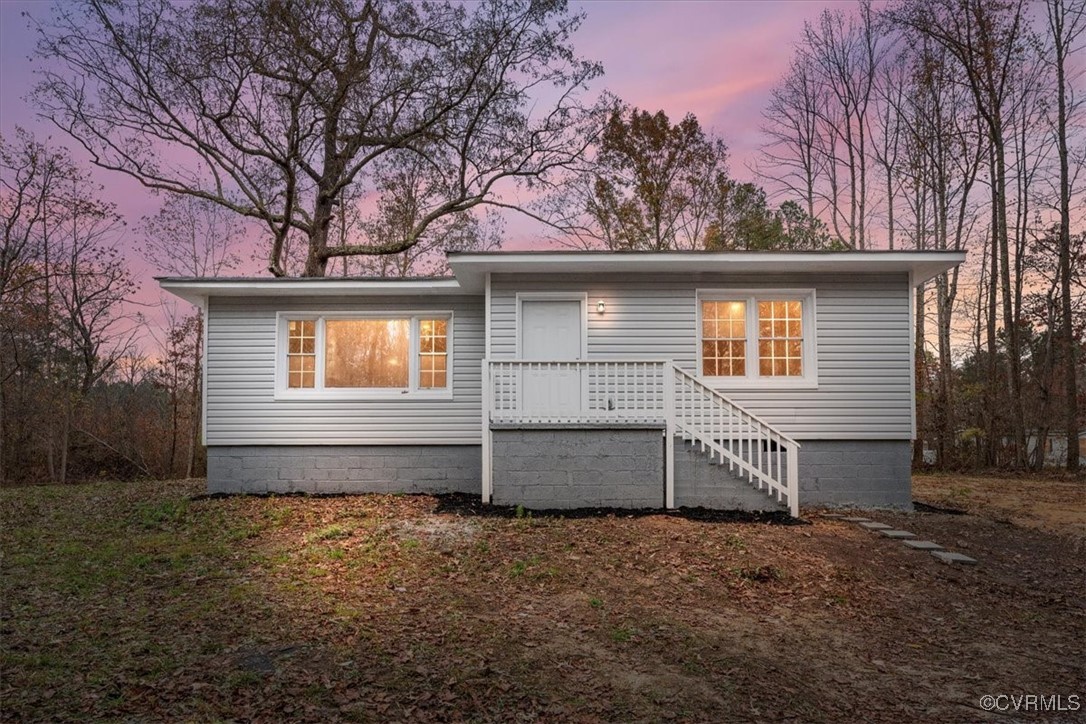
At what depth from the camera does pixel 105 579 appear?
6102 mm

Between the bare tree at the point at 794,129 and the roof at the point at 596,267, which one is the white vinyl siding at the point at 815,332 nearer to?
the roof at the point at 596,267

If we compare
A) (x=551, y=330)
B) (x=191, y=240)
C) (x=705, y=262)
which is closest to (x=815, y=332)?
(x=705, y=262)

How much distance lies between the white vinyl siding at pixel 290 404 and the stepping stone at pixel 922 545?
614 cm

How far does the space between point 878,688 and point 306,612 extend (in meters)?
3.88

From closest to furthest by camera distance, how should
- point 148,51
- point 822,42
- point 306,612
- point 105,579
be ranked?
point 306,612, point 105,579, point 148,51, point 822,42

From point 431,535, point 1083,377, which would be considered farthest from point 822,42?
point 431,535

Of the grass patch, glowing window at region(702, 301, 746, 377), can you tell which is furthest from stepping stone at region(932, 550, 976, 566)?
the grass patch

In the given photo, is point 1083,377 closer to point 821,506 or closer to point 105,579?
point 821,506

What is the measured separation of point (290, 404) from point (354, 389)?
1.04 m

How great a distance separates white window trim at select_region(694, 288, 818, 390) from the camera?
33.4 feet

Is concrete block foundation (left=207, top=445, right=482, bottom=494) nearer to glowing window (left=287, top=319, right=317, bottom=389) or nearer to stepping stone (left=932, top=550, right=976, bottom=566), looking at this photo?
glowing window (left=287, top=319, right=317, bottom=389)

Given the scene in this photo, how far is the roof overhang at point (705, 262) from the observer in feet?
31.6

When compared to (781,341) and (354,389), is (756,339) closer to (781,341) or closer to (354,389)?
(781,341)

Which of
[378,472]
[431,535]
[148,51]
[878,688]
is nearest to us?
[878,688]
